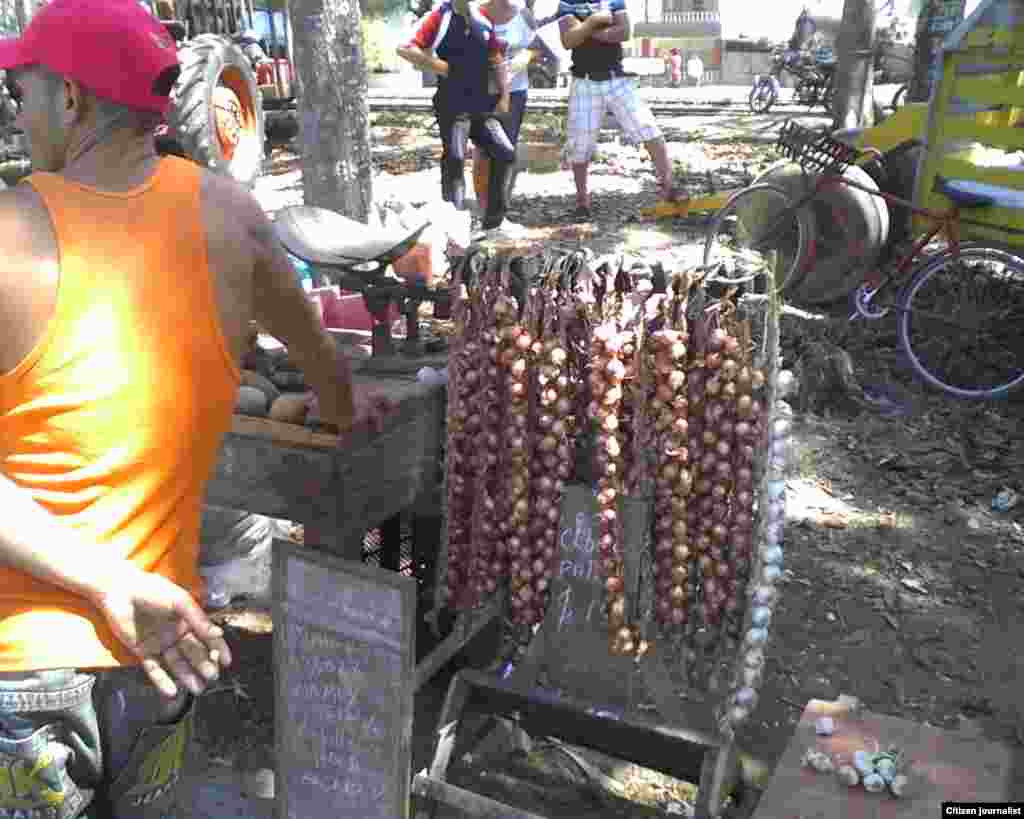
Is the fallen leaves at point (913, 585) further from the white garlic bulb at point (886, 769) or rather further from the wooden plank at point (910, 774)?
the white garlic bulb at point (886, 769)

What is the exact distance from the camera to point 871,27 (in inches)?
402

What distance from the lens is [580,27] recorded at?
7.43 meters

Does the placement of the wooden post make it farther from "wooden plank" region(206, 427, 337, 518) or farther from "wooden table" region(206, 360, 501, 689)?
"wooden plank" region(206, 427, 337, 518)

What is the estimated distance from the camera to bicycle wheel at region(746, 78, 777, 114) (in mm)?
17453

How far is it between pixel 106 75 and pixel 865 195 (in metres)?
5.39

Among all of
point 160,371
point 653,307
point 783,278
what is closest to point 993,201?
point 783,278

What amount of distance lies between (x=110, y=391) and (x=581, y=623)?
135 centimetres

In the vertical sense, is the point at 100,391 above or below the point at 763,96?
above

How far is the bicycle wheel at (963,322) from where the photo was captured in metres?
5.27

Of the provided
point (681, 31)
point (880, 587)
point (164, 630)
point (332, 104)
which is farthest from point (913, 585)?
point (681, 31)

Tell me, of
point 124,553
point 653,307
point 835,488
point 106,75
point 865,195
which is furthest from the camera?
point 865,195

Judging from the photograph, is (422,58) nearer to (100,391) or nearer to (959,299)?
(959,299)

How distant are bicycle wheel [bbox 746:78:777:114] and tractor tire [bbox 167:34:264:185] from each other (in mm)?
10912

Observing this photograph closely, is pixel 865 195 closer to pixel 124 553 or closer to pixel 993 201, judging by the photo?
pixel 993 201
